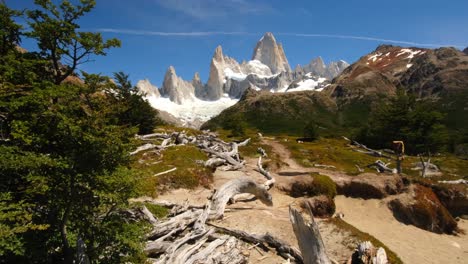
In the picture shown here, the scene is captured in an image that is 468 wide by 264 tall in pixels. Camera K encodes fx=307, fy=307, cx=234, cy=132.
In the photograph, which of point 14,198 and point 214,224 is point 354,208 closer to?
point 214,224

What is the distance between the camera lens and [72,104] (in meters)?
9.58

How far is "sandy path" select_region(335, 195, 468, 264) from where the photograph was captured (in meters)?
18.4

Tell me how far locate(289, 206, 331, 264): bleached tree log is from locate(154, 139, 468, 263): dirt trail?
4.50ft

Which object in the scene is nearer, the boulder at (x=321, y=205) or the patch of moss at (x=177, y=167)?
the boulder at (x=321, y=205)

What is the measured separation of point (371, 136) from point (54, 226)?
320 feet

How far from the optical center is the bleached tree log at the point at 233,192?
18700mm

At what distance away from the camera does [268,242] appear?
48.9 feet

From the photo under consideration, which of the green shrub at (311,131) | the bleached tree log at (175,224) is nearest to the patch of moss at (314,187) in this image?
the bleached tree log at (175,224)

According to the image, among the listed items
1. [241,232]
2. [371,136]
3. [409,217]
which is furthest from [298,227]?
[371,136]

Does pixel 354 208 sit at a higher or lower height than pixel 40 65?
lower

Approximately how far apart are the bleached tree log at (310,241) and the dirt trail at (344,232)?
54.0 inches

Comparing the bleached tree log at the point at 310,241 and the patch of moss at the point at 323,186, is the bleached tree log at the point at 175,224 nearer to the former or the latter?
the bleached tree log at the point at 310,241

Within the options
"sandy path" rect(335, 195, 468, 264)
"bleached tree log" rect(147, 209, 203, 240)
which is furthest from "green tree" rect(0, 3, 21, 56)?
"sandy path" rect(335, 195, 468, 264)

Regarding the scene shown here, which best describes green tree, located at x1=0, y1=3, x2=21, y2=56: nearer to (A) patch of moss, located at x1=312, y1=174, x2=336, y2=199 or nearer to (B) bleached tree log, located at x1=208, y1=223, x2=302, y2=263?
(B) bleached tree log, located at x1=208, y1=223, x2=302, y2=263
